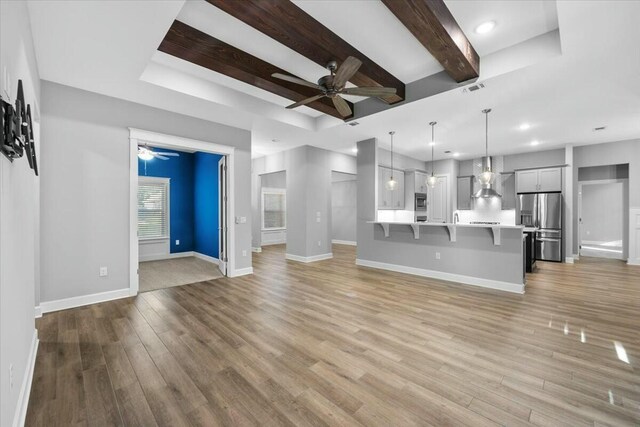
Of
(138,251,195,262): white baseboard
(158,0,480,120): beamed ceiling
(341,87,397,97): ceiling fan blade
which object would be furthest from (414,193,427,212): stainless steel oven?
(138,251,195,262): white baseboard

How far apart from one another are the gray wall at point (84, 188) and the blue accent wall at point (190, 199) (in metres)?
2.64

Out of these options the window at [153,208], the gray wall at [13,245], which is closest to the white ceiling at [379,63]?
the gray wall at [13,245]

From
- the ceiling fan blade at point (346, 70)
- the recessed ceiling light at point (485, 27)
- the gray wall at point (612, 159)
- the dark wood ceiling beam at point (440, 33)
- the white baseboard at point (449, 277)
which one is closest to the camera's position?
the dark wood ceiling beam at point (440, 33)

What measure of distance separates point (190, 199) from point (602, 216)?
13.6 metres

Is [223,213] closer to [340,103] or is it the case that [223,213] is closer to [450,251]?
[340,103]

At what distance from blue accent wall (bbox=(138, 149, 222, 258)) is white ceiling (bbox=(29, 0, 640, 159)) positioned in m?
2.43

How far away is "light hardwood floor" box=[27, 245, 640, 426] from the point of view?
5.57ft

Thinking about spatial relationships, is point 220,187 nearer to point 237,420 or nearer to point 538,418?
point 237,420

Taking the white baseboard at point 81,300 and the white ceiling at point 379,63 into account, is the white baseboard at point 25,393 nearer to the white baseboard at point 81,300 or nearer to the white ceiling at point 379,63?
the white baseboard at point 81,300

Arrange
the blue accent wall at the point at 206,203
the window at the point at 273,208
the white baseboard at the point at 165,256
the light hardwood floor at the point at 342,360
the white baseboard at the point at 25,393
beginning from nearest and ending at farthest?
the white baseboard at the point at 25,393, the light hardwood floor at the point at 342,360, the blue accent wall at the point at 206,203, the white baseboard at the point at 165,256, the window at the point at 273,208

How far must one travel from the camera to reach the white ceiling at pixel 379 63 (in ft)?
7.82

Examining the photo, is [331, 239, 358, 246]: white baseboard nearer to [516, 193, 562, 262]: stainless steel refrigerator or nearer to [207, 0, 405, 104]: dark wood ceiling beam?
[516, 193, 562, 262]: stainless steel refrigerator

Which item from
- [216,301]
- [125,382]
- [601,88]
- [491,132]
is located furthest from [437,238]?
[125,382]

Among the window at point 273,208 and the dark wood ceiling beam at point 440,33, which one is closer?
the dark wood ceiling beam at point 440,33
